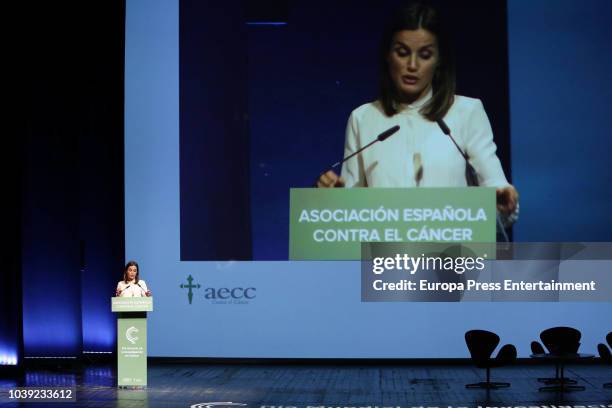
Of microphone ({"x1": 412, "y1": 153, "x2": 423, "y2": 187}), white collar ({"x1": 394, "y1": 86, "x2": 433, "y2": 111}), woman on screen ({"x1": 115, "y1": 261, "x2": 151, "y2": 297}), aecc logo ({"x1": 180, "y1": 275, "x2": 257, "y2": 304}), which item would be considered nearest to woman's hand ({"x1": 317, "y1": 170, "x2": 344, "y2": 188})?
microphone ({"x1": 412, "y1": 153, "x2": 423, "y2": 187})

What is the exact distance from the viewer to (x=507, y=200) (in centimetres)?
1211

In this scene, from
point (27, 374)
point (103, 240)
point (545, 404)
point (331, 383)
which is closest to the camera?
point (545, 404)

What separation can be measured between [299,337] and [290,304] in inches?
14.6

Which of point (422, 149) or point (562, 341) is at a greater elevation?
point (422, 149)

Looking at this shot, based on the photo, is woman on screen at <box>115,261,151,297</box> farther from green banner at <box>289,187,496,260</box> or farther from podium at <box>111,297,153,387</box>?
green banner at <box>289,187,496,260</box>

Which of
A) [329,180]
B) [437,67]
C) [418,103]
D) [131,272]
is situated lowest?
[131,272]

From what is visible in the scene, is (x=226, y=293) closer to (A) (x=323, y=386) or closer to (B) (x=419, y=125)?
(A) (x=323, y=386)

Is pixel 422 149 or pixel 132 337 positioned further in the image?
pixel 422 149

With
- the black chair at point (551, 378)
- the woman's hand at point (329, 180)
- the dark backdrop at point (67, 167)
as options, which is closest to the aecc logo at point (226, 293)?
the dark backdrop at point (67, 167)

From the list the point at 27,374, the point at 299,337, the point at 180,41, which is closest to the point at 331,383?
the point at 299,337

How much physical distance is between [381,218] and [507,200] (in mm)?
1346

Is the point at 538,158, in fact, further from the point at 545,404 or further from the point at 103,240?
the point at 103,240

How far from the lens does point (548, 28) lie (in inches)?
483

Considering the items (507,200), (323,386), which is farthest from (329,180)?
(323,386)
